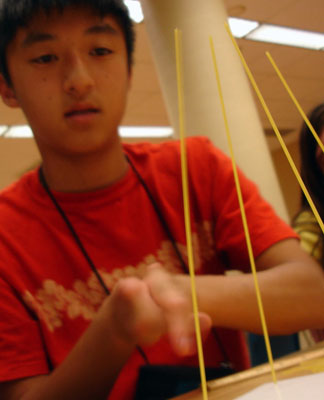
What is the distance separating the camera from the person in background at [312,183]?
1.24 meters

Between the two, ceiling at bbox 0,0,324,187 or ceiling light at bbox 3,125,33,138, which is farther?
ceiling light at bbox 3,125,33,138

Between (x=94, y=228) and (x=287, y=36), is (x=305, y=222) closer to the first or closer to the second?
(x=94, y=228)

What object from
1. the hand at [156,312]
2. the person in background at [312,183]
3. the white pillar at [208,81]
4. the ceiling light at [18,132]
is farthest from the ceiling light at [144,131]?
the hand at [156,312]

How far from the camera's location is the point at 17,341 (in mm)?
667

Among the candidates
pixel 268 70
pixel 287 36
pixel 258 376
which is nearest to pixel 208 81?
pixel 258 376

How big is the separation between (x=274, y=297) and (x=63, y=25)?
474 millimetres

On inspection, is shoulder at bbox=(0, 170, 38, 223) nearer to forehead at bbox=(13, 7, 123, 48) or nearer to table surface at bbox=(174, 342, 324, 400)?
forehead at bbox=(13, 7, 123, 48)

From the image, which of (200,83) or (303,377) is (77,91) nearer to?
(303,377)

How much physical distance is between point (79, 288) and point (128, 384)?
0.16 m

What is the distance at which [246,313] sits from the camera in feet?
1.92

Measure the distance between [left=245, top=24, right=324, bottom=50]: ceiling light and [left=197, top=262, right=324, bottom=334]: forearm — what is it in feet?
9.37

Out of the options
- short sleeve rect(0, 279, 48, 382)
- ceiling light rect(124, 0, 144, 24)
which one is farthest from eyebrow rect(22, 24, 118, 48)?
ceiling light rect(124, 0, 144, 24)

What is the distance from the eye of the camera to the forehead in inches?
27.0

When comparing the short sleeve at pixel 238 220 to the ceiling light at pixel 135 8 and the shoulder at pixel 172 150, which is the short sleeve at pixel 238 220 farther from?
the ceiling light at pixel 135 8
